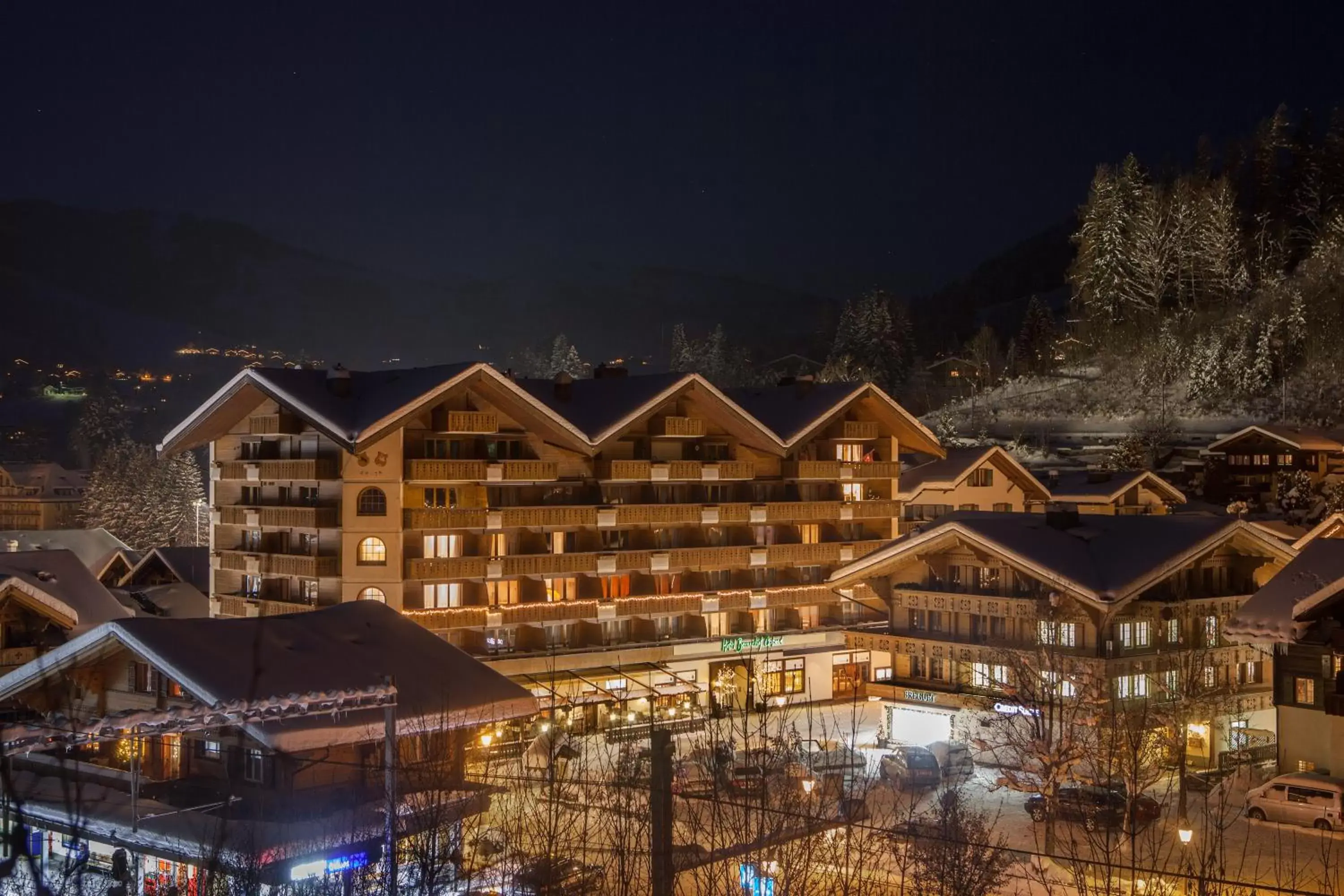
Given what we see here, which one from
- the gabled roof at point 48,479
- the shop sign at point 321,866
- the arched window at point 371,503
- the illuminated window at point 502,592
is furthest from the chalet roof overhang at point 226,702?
the gabled roof at point 48,479

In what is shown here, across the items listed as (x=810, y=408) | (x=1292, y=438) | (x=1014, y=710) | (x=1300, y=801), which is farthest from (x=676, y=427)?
(x=1292, y=438)

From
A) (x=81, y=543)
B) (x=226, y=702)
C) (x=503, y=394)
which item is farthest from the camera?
(x=81, y=543)

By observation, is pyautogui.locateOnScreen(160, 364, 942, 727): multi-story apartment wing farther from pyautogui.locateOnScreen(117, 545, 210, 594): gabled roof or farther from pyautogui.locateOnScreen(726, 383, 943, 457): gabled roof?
pyautogui.locateOnScreen(117, 545, 210, 594): gabled roof

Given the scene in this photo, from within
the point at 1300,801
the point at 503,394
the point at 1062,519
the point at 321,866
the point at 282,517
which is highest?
the point at 503,394

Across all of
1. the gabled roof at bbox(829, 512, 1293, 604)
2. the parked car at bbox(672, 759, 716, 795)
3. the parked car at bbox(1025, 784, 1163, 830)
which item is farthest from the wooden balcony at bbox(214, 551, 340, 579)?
the parked car at bbox(1025, 784, 1163, 830)

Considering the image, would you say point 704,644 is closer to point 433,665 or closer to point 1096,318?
point 433,665

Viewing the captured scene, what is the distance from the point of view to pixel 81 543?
249 feet

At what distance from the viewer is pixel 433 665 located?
30.9 meters

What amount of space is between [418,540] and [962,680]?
1803 cm

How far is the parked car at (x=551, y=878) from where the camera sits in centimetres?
1468

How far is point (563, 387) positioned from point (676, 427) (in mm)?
4459

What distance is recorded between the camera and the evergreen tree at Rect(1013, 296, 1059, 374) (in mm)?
116562

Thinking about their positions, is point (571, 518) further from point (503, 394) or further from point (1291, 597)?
point (1291, 597)

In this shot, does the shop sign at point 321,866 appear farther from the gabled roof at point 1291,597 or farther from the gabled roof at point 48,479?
the gabled roof at point 48,479
